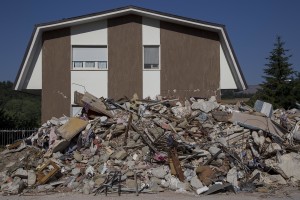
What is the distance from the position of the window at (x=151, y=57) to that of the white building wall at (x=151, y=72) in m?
0.25

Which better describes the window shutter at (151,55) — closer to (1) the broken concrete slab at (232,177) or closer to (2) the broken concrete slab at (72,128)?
(2) the broken concrete slab at (72,128)

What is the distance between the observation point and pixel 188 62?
18.5 meters

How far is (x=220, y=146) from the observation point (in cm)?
1243

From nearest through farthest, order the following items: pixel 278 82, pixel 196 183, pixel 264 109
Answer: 1. pixel 196 183
2. pixel 264 109
3. pixel 278 82

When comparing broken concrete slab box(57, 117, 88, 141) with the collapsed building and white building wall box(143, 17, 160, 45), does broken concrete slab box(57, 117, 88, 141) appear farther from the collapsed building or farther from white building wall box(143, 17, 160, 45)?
white building wall box(143, 17, 160, 45)

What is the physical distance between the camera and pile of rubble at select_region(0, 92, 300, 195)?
434 inches

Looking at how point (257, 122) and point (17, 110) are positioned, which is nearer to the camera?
point (257, 122)

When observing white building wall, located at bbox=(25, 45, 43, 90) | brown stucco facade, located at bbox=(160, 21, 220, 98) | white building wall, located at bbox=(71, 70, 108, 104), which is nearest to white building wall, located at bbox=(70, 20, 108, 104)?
white building wall, located at bbox=(71, 70, 108, 104)

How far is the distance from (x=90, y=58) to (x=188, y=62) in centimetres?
481

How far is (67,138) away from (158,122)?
132 inches

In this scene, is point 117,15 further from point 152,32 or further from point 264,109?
point 264,109

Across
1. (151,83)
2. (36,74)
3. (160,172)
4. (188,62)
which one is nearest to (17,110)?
(36,74)

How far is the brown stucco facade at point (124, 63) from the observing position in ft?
59.9

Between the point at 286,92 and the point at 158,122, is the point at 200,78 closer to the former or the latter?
the point at 158,122
